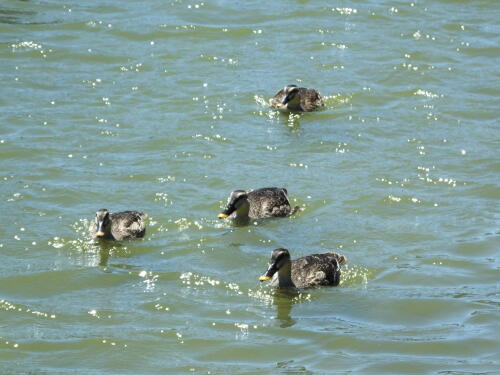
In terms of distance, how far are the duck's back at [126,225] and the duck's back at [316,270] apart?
2.04 metres

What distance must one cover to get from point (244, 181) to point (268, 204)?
4.54 feet

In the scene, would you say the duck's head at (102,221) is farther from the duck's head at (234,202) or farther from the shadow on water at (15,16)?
the shadow on water at (15,16)

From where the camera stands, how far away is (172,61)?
20.9 metres

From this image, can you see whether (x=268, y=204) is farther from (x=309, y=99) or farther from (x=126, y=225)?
(x=309, y=99)

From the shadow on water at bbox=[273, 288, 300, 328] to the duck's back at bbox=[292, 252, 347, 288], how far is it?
161 millimetres

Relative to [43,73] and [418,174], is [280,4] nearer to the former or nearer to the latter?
[43,73]

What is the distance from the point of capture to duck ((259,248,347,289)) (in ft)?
41.4

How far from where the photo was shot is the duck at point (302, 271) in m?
12.6

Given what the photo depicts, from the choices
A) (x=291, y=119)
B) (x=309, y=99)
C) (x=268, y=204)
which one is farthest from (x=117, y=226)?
(x=309, y=99)

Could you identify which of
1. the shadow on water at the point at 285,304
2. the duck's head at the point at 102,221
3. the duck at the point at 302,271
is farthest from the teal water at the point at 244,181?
the duck's head at the point at 102,221

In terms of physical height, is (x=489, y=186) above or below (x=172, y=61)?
below

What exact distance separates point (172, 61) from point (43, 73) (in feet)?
7.74

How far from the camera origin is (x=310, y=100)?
62.3 ft

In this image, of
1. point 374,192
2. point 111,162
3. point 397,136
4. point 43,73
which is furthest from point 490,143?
point 43,73
